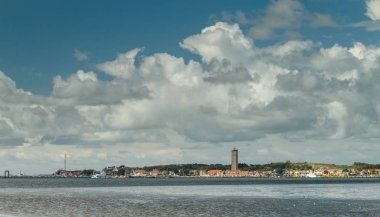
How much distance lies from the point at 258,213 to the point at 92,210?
28552mm

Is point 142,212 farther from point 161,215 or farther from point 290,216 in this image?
point 290,216

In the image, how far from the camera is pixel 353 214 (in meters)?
92.1

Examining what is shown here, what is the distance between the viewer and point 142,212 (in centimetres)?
9625

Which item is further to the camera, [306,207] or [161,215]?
[306,207]

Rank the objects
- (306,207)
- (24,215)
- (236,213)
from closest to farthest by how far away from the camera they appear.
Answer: (24,215) → (236,213) → (306,207)

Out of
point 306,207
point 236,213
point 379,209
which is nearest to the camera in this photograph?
point 236,213

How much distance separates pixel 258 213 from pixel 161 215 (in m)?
16.2

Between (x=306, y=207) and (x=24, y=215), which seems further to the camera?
(x=306, y=207)

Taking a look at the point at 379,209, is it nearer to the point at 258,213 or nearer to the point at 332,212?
the point at 332,212

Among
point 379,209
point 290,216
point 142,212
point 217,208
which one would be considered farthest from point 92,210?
point 379,209

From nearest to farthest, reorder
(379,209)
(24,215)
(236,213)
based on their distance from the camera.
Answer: (24,215) < (236,213) < (379,209)

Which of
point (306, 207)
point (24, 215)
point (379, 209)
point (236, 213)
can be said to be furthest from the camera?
point (306, 207)

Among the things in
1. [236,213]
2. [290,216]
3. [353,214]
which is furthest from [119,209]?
[353,214]

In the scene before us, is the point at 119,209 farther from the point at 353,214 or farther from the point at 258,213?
the point at 353,214
